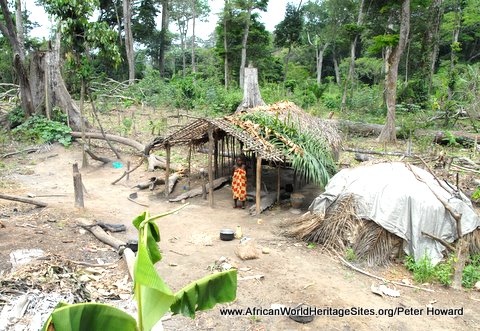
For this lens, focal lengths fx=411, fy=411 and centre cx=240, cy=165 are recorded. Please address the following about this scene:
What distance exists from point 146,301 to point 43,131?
581 inches

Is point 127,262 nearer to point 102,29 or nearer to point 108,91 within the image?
point 102,29

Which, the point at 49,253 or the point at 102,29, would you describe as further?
the point at 102,29

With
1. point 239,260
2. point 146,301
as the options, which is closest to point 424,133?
point 239,260

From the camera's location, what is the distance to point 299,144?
9.94 meters

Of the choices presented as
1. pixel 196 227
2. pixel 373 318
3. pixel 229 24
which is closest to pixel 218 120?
pixel 196 227

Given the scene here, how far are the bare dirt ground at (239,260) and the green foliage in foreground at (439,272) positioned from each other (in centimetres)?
16

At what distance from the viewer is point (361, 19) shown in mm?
20359

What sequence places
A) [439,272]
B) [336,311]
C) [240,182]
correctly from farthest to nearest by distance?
[240,182], [439,272], [336,311]

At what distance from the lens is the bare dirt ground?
5.36 m

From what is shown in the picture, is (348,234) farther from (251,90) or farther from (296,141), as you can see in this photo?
(251,90)

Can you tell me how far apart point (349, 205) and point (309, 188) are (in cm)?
442

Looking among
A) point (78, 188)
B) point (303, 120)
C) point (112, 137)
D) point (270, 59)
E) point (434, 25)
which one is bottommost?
point (78, 188)

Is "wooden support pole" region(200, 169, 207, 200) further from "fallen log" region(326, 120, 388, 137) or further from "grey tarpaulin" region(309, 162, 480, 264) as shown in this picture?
"fallen log" region(326, 120, 388, 137)

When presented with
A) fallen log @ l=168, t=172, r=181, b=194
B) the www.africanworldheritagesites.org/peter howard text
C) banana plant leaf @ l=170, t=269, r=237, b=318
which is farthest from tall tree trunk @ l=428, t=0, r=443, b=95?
banana plant leaf @ l=170, t=269, r=237, b=318
